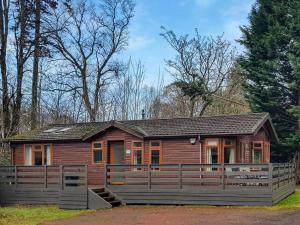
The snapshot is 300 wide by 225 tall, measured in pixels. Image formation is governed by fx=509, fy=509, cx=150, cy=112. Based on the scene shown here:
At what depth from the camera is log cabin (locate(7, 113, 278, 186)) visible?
21.1 metres

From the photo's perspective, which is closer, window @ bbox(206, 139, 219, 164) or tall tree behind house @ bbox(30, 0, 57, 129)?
window @ bbox(206, 139, 219, 164)

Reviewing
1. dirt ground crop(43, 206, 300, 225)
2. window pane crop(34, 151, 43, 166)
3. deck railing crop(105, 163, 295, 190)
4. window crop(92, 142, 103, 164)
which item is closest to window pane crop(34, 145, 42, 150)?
window pane crop(34, 151, 43, 166)

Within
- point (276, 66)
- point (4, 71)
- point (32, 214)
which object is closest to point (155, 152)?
point (32, 214)

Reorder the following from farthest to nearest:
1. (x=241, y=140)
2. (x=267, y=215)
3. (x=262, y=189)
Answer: (x=241, y=140), (x=262, y=189), (x=267, y=215)

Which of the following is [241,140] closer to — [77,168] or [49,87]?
[77,168]

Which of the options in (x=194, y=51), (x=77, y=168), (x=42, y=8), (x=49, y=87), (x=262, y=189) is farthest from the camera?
(x=194, y=51)

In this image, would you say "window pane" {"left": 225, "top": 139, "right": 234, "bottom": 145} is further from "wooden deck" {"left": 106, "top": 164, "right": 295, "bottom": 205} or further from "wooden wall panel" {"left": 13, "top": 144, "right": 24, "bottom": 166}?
"wooden wall panel" {"left": 13, "top": 144, "right": 24, "bottom": 166}

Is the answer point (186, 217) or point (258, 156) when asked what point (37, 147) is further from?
point (186, 217)

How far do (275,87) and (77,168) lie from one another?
1317 cm

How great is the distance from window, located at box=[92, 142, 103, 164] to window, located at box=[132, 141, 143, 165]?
1628 millimetres

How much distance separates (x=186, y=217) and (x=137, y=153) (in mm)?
7454

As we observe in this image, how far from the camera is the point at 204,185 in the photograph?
1928cm

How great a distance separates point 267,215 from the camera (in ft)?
50.1

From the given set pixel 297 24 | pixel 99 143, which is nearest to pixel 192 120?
pixel 99 143
